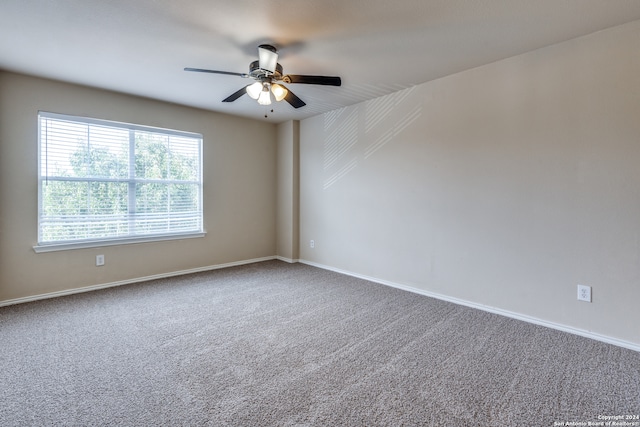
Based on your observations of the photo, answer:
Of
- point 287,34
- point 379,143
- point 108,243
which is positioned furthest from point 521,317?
point 108,243

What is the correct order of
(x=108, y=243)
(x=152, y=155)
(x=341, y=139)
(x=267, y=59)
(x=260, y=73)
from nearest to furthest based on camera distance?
(x=267, y=59), (x=260, y=73), (x=108, y=243), (x=152, y=155), (x=341, y=139)

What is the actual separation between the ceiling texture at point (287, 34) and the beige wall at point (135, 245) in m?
0.34

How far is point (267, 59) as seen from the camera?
2324 millimetres

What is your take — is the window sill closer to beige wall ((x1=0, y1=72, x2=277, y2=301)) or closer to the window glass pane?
beige wall ((x1=0, y1=72, x2=277, y2=301))

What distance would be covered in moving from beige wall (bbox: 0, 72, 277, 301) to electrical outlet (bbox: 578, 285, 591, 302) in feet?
13.9

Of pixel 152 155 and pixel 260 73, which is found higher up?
pixel 260 73

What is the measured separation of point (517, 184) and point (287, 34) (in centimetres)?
243

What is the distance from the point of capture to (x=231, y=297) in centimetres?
340

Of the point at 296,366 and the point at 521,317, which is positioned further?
the point at 521,317

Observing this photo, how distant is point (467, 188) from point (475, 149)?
15.8 inches

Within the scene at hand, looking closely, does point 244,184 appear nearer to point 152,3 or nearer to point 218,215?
point 218,215

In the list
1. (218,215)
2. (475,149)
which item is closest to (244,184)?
(218,215)

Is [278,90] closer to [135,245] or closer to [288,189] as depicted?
[288,189]

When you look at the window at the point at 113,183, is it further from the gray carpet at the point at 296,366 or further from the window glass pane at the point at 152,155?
the gray carpet at the point at 296,366
